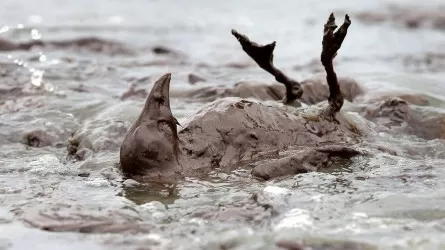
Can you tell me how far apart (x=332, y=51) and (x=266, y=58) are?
0.64 meters

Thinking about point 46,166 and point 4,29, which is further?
point 4,29

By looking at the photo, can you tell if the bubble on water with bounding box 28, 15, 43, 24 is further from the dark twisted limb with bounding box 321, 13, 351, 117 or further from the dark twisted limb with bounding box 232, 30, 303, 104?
the dark twisted limb with bounding box 321, 13, 351, 117

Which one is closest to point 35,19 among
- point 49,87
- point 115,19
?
point 115,19

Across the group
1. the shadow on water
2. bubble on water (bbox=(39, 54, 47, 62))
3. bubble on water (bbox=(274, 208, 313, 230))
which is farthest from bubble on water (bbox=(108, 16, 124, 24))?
bubble on water (bbox=(274, 208, 313, 230))

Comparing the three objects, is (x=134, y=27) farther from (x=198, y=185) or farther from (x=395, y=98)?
(x=198, y=185)

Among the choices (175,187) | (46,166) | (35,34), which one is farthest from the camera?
(35,34)

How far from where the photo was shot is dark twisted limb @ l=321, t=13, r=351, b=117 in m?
4.52

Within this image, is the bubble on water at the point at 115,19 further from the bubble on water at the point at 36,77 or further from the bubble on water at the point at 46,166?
the bubble on water at the point at 46,166

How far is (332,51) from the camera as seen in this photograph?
Answer: 4664mm

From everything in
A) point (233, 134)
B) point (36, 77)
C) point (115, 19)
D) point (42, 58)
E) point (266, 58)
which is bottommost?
point (233, 134)

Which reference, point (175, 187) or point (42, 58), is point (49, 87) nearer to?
point (42, 58)

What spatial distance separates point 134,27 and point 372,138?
1074cm

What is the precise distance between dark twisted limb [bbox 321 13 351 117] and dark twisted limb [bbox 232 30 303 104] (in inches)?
16.3

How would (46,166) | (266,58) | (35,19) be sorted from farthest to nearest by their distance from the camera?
(35,19) → (266,58) → (46,166)
